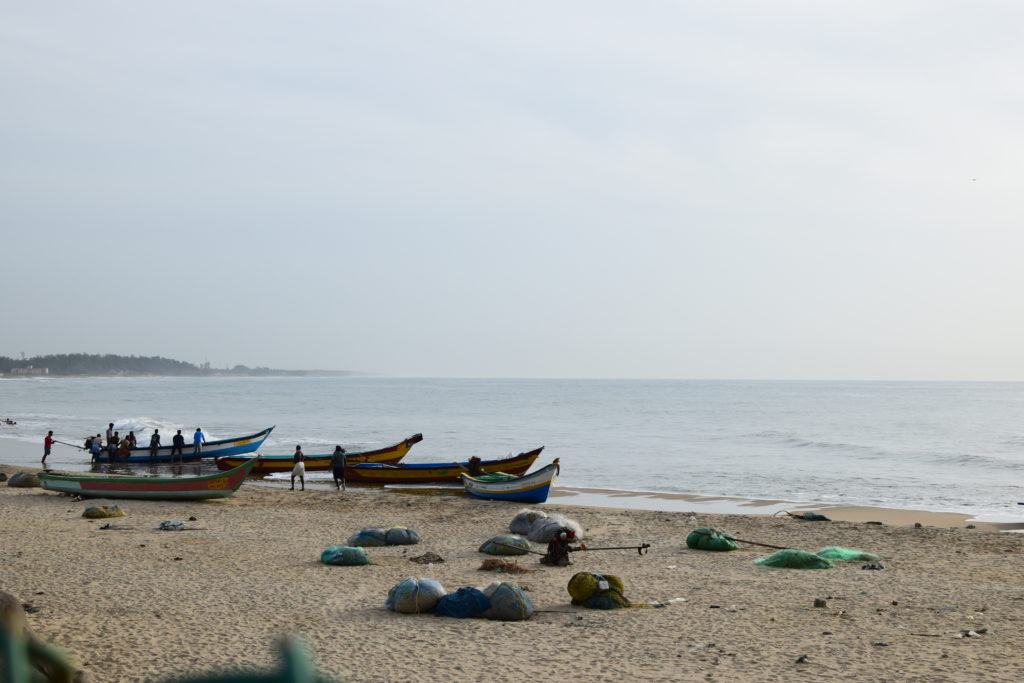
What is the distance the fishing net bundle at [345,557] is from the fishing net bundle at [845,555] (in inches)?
339

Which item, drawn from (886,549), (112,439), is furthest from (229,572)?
(112,439)

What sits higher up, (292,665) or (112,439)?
(292,665)

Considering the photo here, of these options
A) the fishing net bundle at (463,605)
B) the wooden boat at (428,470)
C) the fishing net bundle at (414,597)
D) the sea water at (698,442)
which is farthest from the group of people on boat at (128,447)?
the fishing net bundle at (463,605)

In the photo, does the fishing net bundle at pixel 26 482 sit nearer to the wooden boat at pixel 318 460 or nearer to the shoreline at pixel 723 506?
the wooden boat at pixel 318 460

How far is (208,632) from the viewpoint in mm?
10773

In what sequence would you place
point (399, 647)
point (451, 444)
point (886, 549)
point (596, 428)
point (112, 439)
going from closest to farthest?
point (399, 647), point (886, 549), point (112, 439), point (451, 444), point (596, 428)

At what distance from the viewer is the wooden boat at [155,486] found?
76.4 feet

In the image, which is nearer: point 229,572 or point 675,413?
point 229,572

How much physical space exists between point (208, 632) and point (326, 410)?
86590 mm

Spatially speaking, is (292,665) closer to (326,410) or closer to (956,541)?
(956,541)

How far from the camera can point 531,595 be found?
523 inches

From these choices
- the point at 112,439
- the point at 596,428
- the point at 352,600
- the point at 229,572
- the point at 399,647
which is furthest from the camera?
the point at 596,428

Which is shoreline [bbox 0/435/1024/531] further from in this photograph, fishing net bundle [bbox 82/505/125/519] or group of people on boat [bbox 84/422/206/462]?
fishing net bundle [bbox 82/505/125/519]

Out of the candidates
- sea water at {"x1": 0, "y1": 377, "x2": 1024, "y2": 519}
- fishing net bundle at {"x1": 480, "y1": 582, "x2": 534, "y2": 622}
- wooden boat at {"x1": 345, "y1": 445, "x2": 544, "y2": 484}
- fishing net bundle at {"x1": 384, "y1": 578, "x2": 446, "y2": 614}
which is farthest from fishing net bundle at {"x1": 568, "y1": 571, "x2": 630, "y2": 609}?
sea water at {"x1": 0, "y1": 377, "x2": 1024, "y2": 519}
